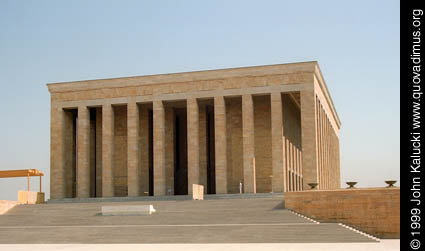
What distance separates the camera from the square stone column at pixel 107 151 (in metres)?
38.8

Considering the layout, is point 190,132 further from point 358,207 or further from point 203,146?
point 358,207

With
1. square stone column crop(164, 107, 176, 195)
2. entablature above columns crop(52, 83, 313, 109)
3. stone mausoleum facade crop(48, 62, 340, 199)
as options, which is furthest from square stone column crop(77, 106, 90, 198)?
square stone column crop(164, 107, 176, 195)

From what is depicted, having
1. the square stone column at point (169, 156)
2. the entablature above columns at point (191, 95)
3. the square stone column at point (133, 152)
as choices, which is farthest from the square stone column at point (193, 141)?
the square stone column at point (133, 152)

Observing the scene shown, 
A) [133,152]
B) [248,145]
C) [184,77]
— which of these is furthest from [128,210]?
[184,77]

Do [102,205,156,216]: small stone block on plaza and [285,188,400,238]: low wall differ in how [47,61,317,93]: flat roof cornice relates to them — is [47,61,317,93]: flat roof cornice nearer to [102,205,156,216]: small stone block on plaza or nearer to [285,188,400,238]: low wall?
[285,188,400,238]: low wall

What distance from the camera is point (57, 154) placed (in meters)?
40.2

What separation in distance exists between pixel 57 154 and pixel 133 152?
5675 mm

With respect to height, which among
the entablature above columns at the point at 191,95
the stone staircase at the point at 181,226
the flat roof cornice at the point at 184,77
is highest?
the flat roof cornice at the point at 184,77

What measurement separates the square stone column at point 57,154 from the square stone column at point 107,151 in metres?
3.21

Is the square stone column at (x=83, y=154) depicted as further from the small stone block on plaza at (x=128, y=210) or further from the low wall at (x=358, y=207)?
the low wall at (x=358, y=207)

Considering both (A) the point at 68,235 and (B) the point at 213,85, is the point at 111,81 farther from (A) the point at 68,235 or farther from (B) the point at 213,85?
(A) the point at 68,235

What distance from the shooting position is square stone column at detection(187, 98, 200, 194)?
37.2 meters
